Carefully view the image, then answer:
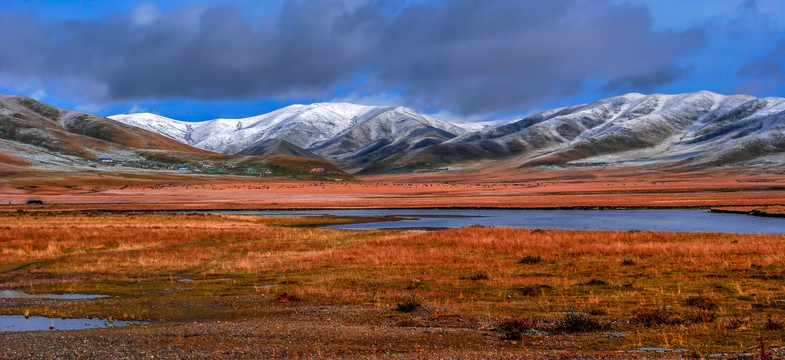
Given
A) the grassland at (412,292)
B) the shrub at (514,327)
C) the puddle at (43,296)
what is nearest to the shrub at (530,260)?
the grassland at (412,292)

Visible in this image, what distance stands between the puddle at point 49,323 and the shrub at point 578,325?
45.9ft

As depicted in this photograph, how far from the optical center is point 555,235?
4775 cm

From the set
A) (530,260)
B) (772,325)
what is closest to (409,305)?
(772,325)

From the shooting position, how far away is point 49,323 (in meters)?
20.4

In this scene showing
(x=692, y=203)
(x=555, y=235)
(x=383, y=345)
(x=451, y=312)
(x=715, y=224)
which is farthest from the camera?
(x=692, y=203)

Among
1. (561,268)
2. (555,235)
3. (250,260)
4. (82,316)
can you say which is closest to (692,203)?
(555,235)

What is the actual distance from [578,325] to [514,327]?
187cm

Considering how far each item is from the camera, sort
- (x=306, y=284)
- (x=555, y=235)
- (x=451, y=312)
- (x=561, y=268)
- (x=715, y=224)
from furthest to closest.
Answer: (x=715, y=224) < (x=555, y=235) < (x=561, y=268) < (x=306, y=284) < (x=451, y=312)

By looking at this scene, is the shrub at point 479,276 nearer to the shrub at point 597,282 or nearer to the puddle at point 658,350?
the shrub at point 597,282

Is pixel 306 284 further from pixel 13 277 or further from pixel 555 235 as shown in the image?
pixel 555 235

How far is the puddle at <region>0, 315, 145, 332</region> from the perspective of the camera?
64.2 feet

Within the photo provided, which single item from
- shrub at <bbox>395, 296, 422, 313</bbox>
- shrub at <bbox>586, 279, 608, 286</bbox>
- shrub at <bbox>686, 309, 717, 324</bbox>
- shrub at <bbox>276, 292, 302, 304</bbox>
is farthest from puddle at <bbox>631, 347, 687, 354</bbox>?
shrub at <bbox>276, 292, 302, 304</bbox>

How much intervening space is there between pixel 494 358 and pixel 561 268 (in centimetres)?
1897

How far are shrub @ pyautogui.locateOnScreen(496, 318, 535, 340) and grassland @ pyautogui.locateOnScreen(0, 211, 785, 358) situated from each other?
0.07m
